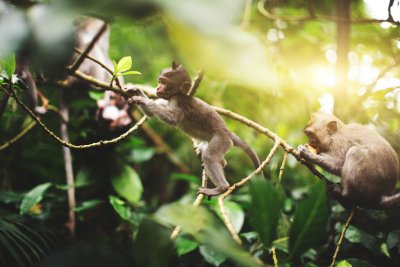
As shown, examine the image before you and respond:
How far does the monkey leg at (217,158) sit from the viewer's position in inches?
75.5

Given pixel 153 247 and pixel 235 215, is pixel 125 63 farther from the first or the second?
pixel 235 215

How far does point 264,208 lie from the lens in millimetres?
823

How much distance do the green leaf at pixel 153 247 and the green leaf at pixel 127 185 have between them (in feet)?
7.46

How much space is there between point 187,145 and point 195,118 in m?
2.08

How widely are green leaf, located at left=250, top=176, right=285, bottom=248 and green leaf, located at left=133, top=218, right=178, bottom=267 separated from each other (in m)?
0.22

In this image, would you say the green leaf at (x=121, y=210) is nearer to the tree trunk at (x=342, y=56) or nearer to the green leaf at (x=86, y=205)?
the green leaf at (x=86, y=205)

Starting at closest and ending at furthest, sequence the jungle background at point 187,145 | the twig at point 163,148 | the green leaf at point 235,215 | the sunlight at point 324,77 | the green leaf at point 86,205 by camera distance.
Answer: the jungle background at point 187,145, the green leaf at point 235,215, the green leaf at point 86,205, the sunlight at point 324,77, the twig at point 163,148

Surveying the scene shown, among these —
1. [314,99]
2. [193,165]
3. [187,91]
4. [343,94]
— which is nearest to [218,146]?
[187,91]

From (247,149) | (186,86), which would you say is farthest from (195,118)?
(247,149)

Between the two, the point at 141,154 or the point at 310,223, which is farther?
the point at 141,154

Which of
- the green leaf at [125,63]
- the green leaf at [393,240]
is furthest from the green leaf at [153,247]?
the green leaf at [393,240]

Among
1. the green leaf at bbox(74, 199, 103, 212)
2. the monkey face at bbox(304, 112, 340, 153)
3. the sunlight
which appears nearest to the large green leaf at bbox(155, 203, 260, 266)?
the monkey face at bbox(304, 112, 340, 153)

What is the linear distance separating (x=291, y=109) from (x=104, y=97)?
2.12 metres

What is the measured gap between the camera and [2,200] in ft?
8.18
